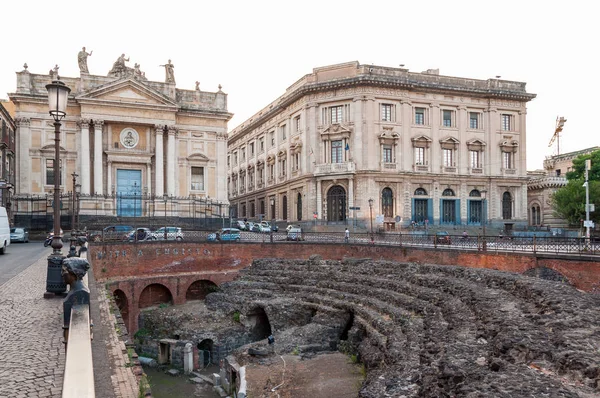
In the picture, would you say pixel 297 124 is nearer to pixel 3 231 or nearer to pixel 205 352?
pixel 3 231

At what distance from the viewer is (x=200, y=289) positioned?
105 feet

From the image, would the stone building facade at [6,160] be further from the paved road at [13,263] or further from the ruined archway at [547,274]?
the ruined archway at [547,274]

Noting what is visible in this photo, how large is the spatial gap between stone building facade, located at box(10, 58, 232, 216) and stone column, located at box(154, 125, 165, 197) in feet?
0.29

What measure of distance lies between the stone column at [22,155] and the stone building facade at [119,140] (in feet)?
0.25

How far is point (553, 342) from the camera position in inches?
366

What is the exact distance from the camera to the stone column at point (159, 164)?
44656mm

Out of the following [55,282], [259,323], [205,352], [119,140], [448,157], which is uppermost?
[119,140]

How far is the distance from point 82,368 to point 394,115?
156 feet

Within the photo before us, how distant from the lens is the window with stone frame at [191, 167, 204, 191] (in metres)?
47.2

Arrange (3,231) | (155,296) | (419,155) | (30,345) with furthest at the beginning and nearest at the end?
(419,155) → (155,296) → (3,231) → (30,345)

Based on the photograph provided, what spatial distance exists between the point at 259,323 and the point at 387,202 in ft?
89.8

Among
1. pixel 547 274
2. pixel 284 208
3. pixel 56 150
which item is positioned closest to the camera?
pixel 56 150

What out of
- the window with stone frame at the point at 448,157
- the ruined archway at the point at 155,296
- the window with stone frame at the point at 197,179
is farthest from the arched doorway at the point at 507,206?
the ruined archway at the point at 155,296

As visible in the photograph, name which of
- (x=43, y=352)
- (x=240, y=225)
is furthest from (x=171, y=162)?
(x=43, y=352)
